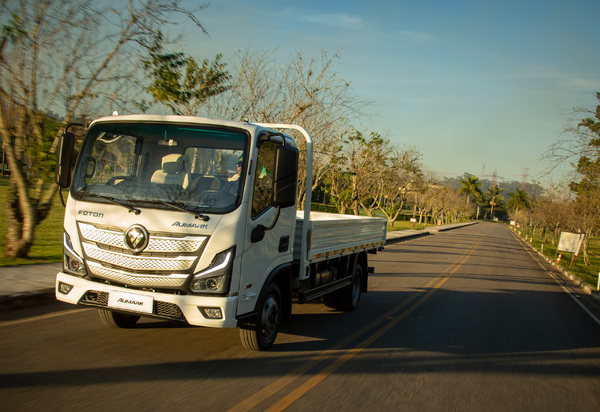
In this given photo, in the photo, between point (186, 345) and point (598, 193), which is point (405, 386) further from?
point (598, 193)

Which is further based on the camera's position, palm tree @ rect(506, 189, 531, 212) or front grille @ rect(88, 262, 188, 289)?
palm tree @ rect(506, 189, 531, 212)

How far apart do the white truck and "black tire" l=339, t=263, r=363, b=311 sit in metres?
2.68

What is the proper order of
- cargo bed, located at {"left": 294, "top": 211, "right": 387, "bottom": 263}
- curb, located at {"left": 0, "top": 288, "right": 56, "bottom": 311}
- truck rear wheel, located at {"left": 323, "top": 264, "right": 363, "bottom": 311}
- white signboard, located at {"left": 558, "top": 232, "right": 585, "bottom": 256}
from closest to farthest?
1. cargo bed, located at {"left": 294, "top": 211, "right": 387, "bottom": 263}
2. curb, located at {"left": 0, "top": 288, "right": 56, "bottom": 311}
3. truck rear wheel, located at {"left": 323, "top": 264, "right": 363, "bottom": 311}
4. white signboard, located at {"left": 558, "top": 232, "right": 585, "bottom": 256}

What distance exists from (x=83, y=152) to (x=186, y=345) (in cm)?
231

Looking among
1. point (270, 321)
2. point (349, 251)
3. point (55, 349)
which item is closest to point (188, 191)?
point (270, 321)

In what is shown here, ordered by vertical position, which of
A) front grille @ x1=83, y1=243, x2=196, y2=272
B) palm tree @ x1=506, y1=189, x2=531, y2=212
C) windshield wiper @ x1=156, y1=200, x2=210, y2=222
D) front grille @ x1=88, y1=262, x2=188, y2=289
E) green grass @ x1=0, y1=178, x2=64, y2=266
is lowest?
green grass @ x1=0, y1=178, x2=64, y2=266

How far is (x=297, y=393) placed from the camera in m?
4.40

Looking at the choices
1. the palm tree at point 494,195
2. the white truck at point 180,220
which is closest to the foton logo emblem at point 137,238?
the white truck at point 180,220

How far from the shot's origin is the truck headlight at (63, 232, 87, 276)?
4895 millimetres

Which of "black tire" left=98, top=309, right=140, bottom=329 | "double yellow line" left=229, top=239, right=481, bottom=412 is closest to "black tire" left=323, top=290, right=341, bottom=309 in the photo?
"double yellow line" left=229, top=239, right=481, bottom=412

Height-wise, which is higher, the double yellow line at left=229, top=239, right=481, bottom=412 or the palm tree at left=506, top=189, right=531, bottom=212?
the palm tree at left=506, top=189, right=531, bottom=212

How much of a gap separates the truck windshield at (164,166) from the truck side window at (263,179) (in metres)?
0.21

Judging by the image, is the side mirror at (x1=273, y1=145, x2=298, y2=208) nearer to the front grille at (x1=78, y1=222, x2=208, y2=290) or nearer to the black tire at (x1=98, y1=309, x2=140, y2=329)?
the front grille at (x1=78, y1=222, x2=208, y2=290)

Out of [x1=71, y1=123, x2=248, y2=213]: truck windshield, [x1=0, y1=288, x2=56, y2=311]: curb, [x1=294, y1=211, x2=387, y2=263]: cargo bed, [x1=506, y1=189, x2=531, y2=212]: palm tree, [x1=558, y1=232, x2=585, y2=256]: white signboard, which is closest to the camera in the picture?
[x1=71, y1=123, x2=248, y2=213]: truck windshield
